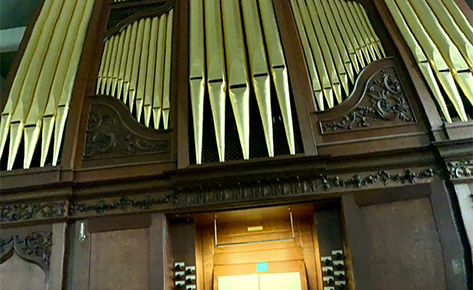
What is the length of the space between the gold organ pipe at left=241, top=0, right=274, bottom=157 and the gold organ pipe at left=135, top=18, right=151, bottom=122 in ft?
3.97

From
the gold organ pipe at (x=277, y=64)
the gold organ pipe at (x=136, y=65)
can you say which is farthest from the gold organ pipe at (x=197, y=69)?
the gold organ pipe at (x=277, y=64)

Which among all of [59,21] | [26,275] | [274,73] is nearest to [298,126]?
[274,73]

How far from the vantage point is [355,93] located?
4367 mm

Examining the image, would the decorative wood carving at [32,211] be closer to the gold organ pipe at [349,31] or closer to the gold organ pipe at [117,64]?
the gold organ pipe at [117,64]

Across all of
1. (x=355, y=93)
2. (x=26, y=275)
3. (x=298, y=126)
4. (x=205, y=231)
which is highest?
(x=355, y=93)

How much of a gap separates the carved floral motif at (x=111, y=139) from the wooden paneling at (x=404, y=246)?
7.14ft

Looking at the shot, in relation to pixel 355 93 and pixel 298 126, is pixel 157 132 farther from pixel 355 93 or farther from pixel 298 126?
pixel 355 93

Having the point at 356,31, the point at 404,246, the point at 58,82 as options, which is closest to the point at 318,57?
the point at 356,31

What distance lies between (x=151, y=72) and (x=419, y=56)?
291 cm

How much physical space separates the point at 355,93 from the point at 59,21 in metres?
4.01

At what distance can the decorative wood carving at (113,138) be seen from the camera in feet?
14.4

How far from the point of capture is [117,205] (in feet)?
13.9

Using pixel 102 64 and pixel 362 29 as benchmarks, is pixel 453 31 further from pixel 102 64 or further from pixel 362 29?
pixel 102 64

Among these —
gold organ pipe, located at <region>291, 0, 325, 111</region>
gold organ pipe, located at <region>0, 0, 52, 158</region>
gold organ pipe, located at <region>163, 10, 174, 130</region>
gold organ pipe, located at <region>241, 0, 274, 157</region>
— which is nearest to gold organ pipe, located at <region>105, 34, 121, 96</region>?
gold organ pipe, located at <region>163, 10, 174, 130</region>
